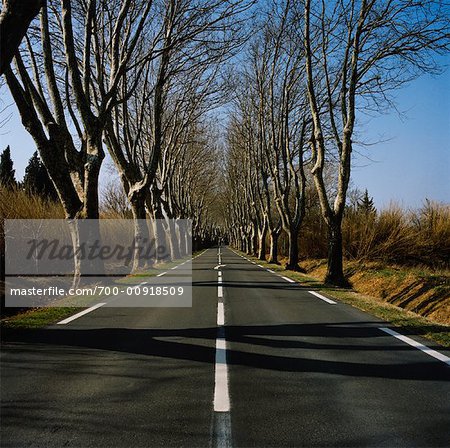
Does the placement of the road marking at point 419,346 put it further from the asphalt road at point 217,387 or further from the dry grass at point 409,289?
the dry grass at point 409,289

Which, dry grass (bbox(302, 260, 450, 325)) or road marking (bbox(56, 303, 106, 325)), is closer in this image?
road marking (bbox(56, 303, 106, 325))

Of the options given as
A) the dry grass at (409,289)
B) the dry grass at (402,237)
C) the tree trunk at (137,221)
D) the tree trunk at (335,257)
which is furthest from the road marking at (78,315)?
the dry grass at (402,237)

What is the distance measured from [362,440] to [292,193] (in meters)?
41.9

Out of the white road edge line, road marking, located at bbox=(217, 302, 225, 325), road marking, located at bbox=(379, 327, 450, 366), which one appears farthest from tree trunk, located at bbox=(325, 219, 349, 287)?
the white road edge line

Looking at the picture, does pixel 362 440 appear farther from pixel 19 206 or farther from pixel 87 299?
pixel 19 206

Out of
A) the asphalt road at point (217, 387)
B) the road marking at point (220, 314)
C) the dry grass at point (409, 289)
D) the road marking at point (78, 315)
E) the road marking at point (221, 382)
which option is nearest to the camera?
the asphalt road at point (217, 387)

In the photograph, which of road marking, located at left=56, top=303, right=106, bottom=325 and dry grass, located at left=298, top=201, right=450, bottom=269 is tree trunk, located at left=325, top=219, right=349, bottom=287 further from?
road marking, located at left=56, top=303, right=106, bottom=325

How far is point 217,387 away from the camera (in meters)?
4.25

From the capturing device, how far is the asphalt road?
3.25 m

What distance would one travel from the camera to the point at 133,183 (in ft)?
69.5

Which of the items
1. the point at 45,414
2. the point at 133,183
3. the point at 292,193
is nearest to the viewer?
the point at 45,414

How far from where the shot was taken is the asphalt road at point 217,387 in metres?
3.25

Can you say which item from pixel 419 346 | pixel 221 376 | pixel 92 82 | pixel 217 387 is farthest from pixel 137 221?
pixel 217 387

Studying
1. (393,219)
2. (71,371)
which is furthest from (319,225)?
(71,371)
